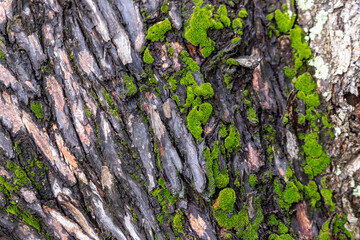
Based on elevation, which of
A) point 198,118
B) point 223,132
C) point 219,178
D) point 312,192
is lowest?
point 312,192

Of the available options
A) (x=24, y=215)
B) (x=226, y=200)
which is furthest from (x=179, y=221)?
(x=24, y=215)

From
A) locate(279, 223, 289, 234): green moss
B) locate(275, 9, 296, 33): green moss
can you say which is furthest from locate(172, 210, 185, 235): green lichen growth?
locate(275, 9, 296, 33): green moss

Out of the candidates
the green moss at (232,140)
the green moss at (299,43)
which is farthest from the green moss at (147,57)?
the green moss at (299,43)

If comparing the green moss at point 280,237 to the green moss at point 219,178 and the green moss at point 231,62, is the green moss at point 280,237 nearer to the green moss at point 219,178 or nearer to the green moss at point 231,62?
the green moss at point 219,178

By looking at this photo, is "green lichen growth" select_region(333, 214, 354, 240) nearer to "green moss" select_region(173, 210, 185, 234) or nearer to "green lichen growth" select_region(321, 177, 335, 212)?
"green lichen growth" select_region(321, 177, 335, 212)

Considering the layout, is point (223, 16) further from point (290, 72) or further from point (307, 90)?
point (307, 90)

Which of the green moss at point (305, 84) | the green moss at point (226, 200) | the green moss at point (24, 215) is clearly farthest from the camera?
the green moss at point (305, 84)

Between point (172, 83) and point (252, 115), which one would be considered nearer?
point (172, 83)
